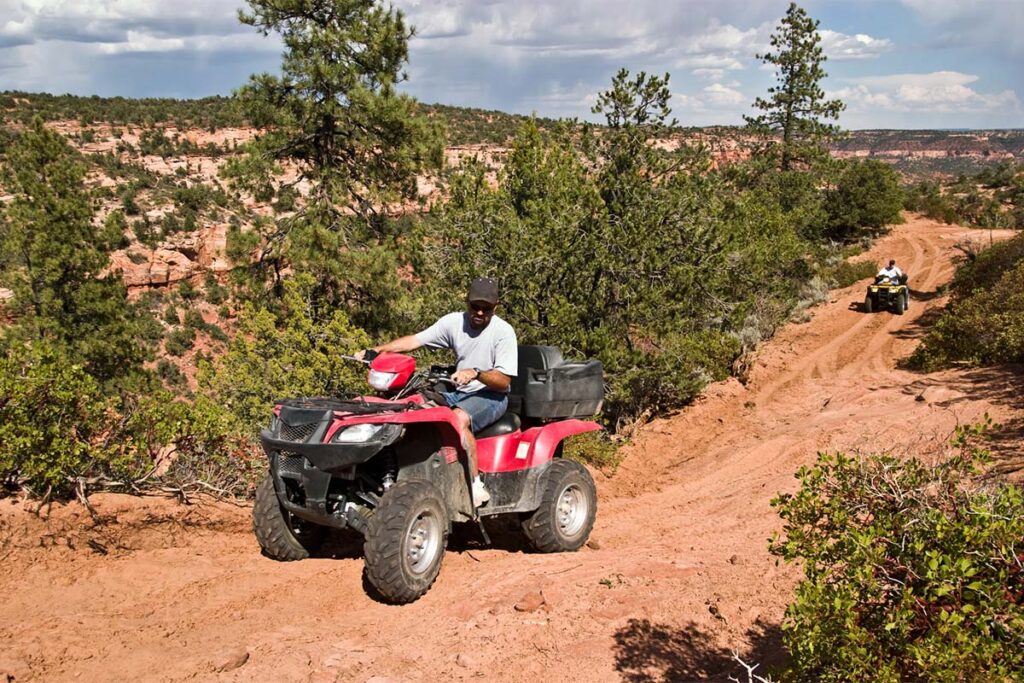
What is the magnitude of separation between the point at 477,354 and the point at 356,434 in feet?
4.28

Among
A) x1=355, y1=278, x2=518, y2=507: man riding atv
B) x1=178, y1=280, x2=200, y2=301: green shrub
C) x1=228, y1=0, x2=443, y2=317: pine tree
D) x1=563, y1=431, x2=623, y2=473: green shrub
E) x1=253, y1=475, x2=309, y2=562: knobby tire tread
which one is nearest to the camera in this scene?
x1=253, y1=475, x2=309, y2=562: knobby tire tread

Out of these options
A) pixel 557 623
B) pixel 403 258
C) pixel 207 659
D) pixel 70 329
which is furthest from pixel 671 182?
pixel 70 329

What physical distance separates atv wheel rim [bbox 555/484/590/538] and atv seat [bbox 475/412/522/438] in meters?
0.73

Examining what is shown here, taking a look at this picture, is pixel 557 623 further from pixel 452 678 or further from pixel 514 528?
pixel 514 528

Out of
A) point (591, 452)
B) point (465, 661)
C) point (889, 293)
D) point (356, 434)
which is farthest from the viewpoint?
point (889, 293)

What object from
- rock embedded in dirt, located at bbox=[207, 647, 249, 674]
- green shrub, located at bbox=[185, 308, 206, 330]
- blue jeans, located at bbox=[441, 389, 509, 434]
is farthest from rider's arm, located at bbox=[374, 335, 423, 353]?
green shrub, located at bbox=[185, 308, 206, 330]

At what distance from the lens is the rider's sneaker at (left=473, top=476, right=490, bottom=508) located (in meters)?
5.66

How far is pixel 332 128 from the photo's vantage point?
18.2 metres

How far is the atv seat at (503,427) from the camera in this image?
19.7 feet

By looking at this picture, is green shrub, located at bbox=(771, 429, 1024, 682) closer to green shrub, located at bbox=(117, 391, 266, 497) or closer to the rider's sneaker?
the rider's sneaker

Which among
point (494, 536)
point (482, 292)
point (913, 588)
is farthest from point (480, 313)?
point (913, 588)

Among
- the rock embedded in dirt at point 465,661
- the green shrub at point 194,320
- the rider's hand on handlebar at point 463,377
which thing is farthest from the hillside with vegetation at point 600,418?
the green shrub at point 194,320

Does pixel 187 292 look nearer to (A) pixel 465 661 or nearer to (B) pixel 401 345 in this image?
(B) pixel 401 345

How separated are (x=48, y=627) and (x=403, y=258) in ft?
46.8
